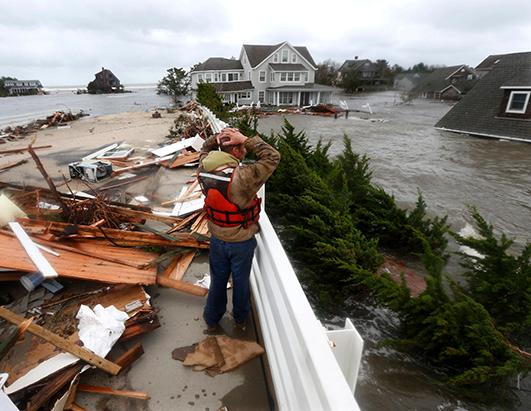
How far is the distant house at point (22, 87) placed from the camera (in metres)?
90.9

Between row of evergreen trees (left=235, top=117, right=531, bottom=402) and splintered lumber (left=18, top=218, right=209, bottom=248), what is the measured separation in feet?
6.54

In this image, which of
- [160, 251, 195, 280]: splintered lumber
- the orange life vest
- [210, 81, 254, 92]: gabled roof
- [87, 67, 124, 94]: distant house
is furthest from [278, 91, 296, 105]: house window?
[87, 67, 124, 94]: distant house

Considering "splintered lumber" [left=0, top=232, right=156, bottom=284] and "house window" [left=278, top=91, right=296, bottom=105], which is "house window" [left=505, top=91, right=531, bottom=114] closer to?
"splintered lumber" [left=0, top=232, right=156, bottom=284]

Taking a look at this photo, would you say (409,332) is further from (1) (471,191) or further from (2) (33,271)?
(1) (471,191)

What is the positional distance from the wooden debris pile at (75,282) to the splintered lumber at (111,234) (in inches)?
0.5

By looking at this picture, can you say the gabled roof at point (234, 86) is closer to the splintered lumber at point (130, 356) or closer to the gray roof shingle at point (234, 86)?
the gray roof shingle at point (234, 86)

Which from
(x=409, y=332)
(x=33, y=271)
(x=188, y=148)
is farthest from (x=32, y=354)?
(x=188, y=148)

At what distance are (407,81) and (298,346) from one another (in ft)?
283

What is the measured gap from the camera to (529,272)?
3.61 m

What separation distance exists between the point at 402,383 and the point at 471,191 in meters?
10.7

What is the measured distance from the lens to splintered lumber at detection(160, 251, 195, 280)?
3617mm

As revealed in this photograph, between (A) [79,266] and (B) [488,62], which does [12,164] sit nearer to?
(A) [79,266]

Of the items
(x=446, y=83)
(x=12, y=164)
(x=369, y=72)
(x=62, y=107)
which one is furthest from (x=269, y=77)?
(x=369, y=72)

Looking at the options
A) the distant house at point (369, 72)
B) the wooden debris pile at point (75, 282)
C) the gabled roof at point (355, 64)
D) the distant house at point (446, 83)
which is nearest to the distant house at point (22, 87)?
the distant house at point (369, 72)
